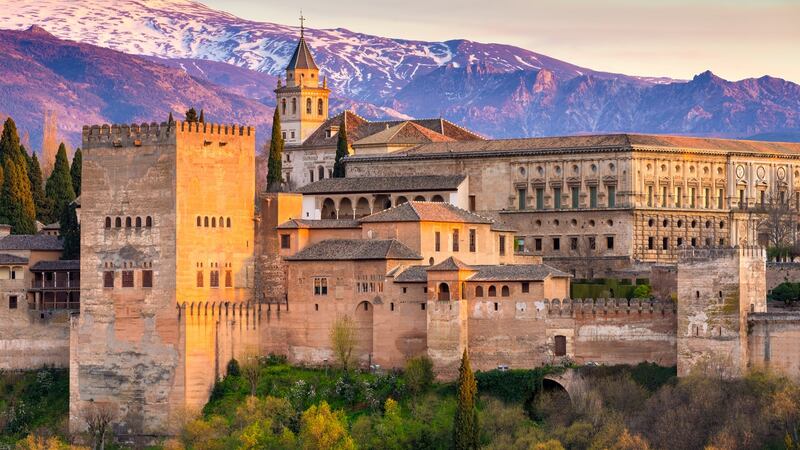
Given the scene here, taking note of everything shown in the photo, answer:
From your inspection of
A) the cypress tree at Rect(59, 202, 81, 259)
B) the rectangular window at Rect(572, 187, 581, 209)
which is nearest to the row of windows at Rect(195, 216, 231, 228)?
the cypress tree at Rect(59, 202, 81, 259)

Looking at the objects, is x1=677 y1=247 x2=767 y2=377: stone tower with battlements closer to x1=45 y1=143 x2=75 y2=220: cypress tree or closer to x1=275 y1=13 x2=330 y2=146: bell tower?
x1=45 y1=143 x2=75 y2=220: cypress tree

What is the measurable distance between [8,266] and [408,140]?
74.8ft

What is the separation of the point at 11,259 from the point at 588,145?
25467 millimetres

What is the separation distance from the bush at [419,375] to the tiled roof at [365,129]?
26925mm

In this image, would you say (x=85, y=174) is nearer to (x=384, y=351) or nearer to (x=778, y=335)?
(x=384, y=351)

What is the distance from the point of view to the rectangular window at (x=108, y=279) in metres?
76.6

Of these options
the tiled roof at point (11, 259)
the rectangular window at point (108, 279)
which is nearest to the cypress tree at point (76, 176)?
the tiled roof at point (11, 259)

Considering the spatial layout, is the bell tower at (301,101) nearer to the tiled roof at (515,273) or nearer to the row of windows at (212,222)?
the row of windows at (212,222)

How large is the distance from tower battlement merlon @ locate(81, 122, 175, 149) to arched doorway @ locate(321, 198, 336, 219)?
13.6m

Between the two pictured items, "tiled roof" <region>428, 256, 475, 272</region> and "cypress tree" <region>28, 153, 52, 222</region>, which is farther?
"cypress tree" <region>28, 153, 52, 222</region>

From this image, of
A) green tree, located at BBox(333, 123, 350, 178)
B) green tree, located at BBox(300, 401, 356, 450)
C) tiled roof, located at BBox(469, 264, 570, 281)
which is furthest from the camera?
green tree, located at BBox(333, 123, 350, 178)

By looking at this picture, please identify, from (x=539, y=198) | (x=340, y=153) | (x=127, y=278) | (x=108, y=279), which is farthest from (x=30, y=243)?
(x=539, y=198)

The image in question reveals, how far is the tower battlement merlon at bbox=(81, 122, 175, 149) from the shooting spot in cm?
7688

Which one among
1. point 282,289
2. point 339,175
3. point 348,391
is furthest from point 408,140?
point 348,391
